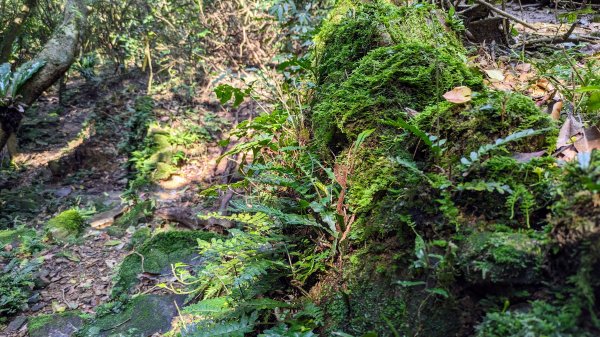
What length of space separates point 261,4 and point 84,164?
470cm

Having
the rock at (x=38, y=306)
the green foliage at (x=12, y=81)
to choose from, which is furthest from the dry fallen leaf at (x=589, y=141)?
the green foliage at (x=12, y=81)

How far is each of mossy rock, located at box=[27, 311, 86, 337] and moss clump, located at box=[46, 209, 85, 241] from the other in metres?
1.69

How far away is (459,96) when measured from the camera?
5.08 feet

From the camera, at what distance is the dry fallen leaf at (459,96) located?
5.00 feet

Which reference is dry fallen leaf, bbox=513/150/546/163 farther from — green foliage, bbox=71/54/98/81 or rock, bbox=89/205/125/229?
green foliage, bbox=71/54/98/81

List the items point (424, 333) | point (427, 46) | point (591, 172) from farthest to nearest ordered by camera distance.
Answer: point (427, 46), point (424, 333), point (591, 172)

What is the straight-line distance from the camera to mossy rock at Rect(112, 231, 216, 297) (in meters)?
3.81

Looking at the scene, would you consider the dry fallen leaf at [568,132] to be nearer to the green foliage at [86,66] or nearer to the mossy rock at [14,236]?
the mossy rock at [14,236]

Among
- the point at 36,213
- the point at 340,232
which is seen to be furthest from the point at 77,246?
the point at 340,232

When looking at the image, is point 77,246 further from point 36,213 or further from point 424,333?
point 424,333

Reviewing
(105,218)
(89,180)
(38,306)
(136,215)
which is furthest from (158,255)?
(89,180)

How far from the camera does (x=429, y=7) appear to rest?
258 centimetres

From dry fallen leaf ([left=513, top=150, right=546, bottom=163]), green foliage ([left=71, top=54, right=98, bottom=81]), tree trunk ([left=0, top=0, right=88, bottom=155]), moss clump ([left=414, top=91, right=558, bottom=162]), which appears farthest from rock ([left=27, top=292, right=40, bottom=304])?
green foliage ([left=71, top=54, right=98, bottom=81])

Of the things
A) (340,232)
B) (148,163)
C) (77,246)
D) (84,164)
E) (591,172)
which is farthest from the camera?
(84,164)
